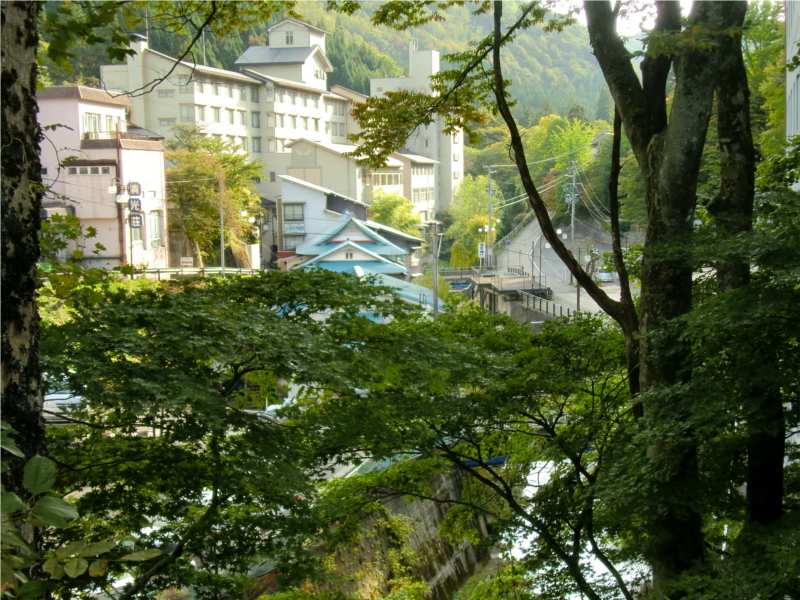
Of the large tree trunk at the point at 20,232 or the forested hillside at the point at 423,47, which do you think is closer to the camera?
the large tree trunk at the point at 20,232

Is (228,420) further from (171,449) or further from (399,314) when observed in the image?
(399,314)

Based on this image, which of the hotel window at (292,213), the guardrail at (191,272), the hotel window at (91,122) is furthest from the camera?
the hotel window at (292,213)

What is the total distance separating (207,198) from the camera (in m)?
34.0

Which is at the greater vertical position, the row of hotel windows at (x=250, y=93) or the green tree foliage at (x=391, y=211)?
the row of hotel windows at (x=250, y=93)

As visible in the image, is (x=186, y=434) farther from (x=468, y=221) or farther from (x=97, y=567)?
(x=468, y=221)

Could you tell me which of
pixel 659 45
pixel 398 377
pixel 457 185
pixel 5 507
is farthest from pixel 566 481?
pixel 457 185

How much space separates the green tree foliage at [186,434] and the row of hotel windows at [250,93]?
1417 inches

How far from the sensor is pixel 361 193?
1748 inches

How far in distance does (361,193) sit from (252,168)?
8.67 metres

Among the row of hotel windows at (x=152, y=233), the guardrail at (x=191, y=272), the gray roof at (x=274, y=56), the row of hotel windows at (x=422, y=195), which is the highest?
the gray roof at (x=274, y=56)

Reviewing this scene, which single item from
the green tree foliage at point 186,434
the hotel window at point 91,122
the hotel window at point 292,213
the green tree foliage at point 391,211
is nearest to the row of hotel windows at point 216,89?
the hotel window at point 292,213

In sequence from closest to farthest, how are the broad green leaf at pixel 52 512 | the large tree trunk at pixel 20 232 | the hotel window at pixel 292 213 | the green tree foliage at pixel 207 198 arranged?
the broad green leaf at pixel 52 512 < the large tree trunk at pixel 20 232 < the green tree foliage at pixel 207 198 < the hotel window at pixel 292 213

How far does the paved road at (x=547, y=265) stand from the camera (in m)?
37.3

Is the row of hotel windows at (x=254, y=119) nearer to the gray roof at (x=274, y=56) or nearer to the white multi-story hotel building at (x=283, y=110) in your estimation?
the white multi-story hotel building at (x=283, y=110)
